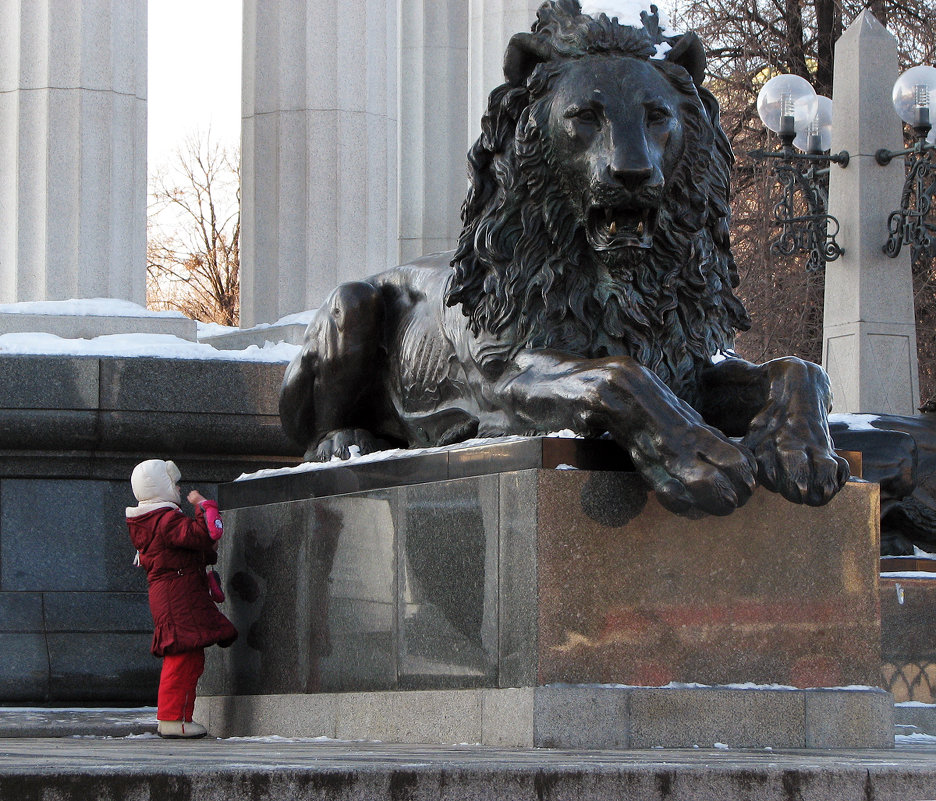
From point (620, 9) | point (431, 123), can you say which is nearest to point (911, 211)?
point (431, 123)

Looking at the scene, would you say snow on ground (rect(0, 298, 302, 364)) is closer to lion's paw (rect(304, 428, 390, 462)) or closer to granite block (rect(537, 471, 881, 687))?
lion's paw (rect(304, 428, 390, 462))

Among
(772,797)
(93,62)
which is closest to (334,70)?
(93,62)

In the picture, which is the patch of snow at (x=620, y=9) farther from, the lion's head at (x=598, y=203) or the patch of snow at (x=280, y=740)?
the patch of snow at (x=280, y=740)

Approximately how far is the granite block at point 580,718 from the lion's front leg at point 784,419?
0.79m

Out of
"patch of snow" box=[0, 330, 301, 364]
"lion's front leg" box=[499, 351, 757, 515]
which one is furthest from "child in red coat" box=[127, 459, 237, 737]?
"patch of snow" box=[0, 330, 301, 364]

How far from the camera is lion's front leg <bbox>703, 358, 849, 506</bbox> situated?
16.6ft

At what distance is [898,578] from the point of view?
7875 mm

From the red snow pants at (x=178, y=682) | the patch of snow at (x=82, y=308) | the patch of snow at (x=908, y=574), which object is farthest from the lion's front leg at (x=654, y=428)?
the patch of snow at (x=82, y=308)

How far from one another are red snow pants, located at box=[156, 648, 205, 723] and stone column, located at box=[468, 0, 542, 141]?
5537 mm

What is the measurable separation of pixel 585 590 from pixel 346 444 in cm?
193

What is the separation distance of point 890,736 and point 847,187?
46.7 ft

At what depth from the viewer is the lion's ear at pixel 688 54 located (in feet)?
18.4

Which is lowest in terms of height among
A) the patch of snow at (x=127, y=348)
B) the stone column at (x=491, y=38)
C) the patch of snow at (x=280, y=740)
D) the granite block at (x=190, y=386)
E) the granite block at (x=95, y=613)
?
the patch of snow at (x=280, y=740)

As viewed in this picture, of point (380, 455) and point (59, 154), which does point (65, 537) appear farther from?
point (380, 455)
